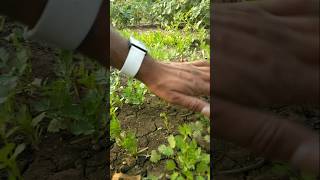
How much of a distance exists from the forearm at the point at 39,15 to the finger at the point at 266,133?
0.43m

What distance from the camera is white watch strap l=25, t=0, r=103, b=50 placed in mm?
1330

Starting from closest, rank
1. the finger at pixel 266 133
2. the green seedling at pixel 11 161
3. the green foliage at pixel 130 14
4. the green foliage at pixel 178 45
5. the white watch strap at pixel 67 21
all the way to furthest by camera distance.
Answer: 1. the finger at pixel 266 133
2. the white watch strap at pixel 67 21
3. the green seedling at pixel 11 161
4. the green foliage at pixel 178 45
5. the green foliage at pixel 130 14

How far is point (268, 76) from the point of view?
3.90 ft

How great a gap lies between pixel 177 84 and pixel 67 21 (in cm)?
42

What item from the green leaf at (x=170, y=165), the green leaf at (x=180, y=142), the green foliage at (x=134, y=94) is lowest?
the green leaf at (x=170, y=165)

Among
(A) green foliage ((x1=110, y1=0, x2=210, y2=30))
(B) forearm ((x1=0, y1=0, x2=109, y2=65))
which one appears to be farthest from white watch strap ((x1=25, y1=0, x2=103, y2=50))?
(A) green foliage ((x1=110, y1=0, x2=210, y2=30))

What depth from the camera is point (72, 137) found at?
1.76 m

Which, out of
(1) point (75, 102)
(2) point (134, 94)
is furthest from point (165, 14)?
(1) point (75, 102)

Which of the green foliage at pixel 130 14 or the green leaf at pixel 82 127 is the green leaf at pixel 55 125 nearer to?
the green leaf at pixel 82 127

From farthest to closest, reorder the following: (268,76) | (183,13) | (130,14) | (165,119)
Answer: (130,14), (183,13), (165,119), (268,76)

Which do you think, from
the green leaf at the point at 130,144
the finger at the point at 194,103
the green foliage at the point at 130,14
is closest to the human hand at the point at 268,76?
the finger at the point at 194,103

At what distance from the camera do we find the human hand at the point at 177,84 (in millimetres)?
1533

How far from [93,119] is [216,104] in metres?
0.66

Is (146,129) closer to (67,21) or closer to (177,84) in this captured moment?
(177,84)
